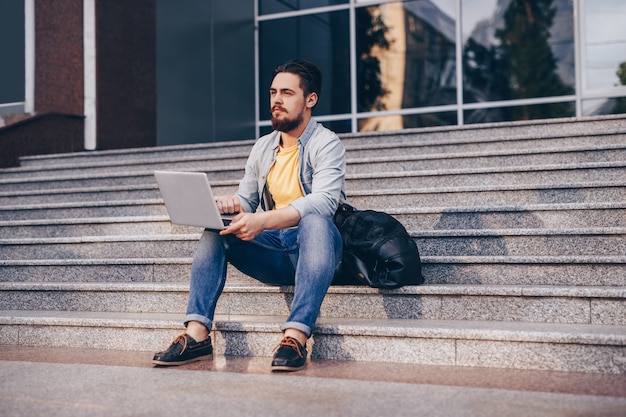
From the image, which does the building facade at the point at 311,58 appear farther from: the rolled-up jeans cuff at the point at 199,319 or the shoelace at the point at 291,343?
the shoelace at the point at 291,343

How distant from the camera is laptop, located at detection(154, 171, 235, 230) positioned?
3.19 m

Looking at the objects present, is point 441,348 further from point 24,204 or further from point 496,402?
point 24,204

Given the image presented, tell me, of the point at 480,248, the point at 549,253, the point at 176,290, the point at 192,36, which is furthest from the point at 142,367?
the point at 192,36

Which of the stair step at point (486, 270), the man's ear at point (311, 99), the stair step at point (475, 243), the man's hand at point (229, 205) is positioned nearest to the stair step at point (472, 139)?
the stair step at point (475, 243)

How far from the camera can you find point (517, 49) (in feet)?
32.9

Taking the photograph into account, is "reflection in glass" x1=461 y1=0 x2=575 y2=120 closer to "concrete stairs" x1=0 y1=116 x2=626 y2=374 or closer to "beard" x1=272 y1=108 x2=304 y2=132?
"concrete stairs" x1=0 y1=116 x2=626 y2=374

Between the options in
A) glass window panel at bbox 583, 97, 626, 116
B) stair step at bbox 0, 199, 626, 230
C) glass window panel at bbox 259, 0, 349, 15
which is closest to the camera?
stair step at bbox 0, 199, 626, 230

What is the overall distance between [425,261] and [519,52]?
688 cm

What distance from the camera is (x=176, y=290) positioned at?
4125 millimetres

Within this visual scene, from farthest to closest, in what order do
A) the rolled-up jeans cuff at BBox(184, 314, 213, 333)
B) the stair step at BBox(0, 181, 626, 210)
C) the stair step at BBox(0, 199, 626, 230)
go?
the stair step at BBox(0, 181, 626, 210)
the stair step at BBox(0, 199, 626, 230)
the rolled-up jeans cuff at BBox(184, 314, 213, 333)

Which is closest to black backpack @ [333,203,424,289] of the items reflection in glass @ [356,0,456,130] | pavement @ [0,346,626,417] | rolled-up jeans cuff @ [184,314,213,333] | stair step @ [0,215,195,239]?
pavement @ [0,346,626,417]

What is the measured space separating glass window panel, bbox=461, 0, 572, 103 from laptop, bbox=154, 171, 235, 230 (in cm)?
750

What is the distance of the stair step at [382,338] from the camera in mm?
3062

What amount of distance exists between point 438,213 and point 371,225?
1022 mm
